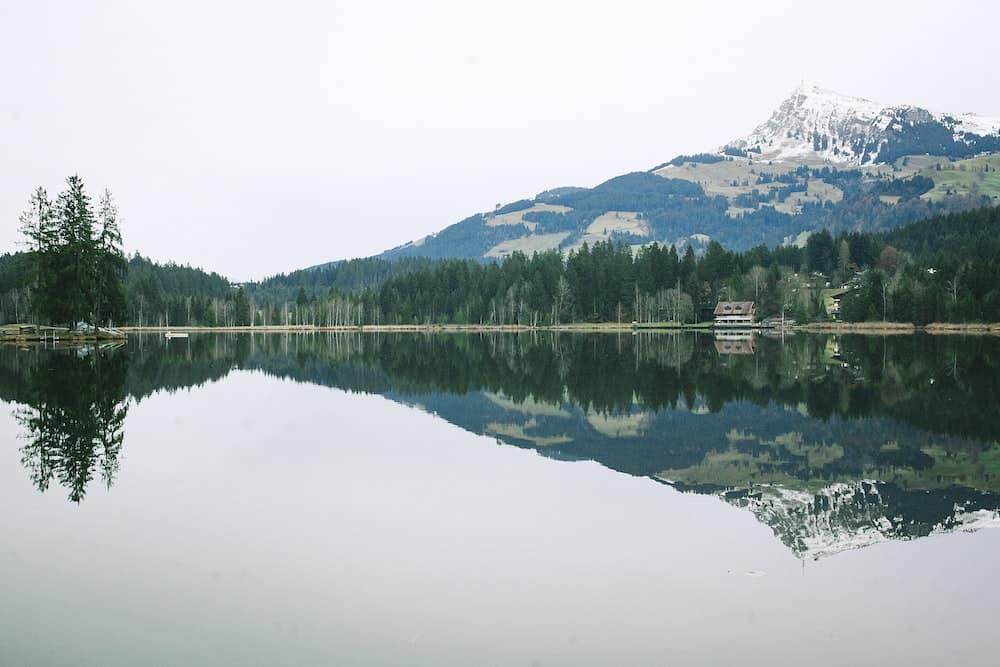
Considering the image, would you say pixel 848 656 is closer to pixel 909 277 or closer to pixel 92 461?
Answer: pixel 92 461

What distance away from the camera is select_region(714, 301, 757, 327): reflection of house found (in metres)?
144

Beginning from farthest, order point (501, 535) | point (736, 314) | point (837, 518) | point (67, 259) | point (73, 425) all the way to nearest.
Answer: point (736, 314) → point (67, 259) → point (73, 425) → point (837, 518) → point (501, 535)

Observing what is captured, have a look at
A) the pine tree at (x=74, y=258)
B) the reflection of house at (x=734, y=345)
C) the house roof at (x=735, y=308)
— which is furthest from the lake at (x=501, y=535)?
the house roof at (x=735, y=308)

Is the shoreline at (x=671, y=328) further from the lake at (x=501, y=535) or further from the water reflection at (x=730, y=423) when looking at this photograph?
the lake at (x=501, y=535)

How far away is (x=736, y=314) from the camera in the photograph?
14650cm

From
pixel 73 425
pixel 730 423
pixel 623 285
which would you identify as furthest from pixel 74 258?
pixel 623 285

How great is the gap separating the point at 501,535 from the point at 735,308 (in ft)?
463

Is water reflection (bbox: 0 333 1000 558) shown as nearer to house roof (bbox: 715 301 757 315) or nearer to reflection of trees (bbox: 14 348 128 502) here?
reflection of trees (bbox: 14 348 128 502)

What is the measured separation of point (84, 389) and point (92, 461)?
16902 millimetres

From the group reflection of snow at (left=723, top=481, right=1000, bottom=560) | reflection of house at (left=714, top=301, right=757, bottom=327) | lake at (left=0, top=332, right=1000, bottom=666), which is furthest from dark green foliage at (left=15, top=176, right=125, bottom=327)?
reflection of house at (left=714, top=301, right=757, bottom=327)

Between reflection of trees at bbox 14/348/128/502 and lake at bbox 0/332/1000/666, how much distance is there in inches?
6.4

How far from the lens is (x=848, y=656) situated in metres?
8.64

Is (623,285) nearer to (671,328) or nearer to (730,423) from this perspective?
(671,328)

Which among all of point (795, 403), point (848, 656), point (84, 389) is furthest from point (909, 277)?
point (848, 656)
